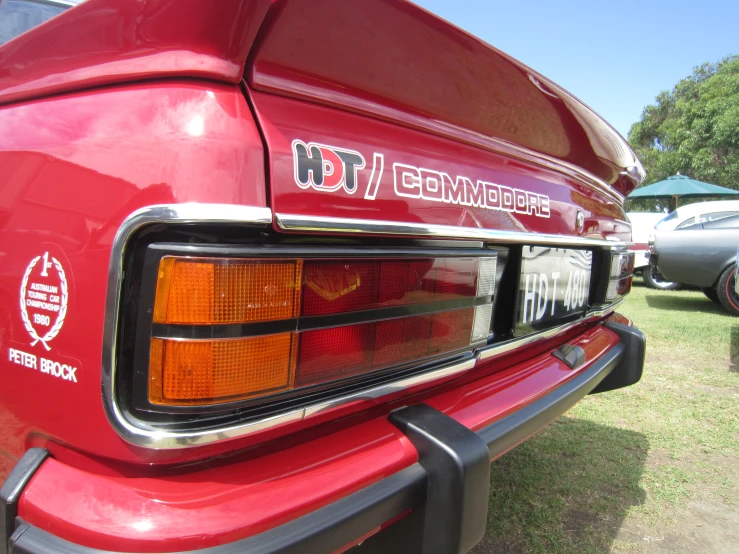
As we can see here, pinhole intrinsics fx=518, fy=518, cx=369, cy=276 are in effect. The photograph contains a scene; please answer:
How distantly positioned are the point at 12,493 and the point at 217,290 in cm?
50

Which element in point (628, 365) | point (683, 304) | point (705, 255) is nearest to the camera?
point (628, 365)

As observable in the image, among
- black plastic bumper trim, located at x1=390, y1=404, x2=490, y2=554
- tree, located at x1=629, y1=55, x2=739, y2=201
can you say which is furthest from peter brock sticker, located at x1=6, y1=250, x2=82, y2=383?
tree, located at x1=629, y1=55, x2=739, y2=201

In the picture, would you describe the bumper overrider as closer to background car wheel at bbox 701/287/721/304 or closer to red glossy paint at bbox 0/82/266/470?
red glossy paint at bbox 0/82/266/470

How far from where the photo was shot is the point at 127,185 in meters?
0.81

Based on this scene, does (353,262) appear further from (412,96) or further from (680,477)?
(680,477)

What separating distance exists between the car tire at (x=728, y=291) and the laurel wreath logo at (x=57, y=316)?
7.63 m

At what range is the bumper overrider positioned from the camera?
0.81 metres

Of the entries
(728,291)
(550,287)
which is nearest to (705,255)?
(728,291)

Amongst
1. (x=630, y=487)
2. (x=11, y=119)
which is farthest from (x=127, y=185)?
(x=630, y=487)

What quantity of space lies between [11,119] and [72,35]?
0.25 meters

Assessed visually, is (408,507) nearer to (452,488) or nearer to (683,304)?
(452,488)

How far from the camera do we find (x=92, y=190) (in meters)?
0.85

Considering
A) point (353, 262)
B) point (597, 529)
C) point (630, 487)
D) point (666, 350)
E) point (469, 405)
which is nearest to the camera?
point (353, 262)

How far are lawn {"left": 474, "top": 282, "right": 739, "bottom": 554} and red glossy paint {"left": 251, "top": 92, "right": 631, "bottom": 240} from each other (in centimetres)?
122
